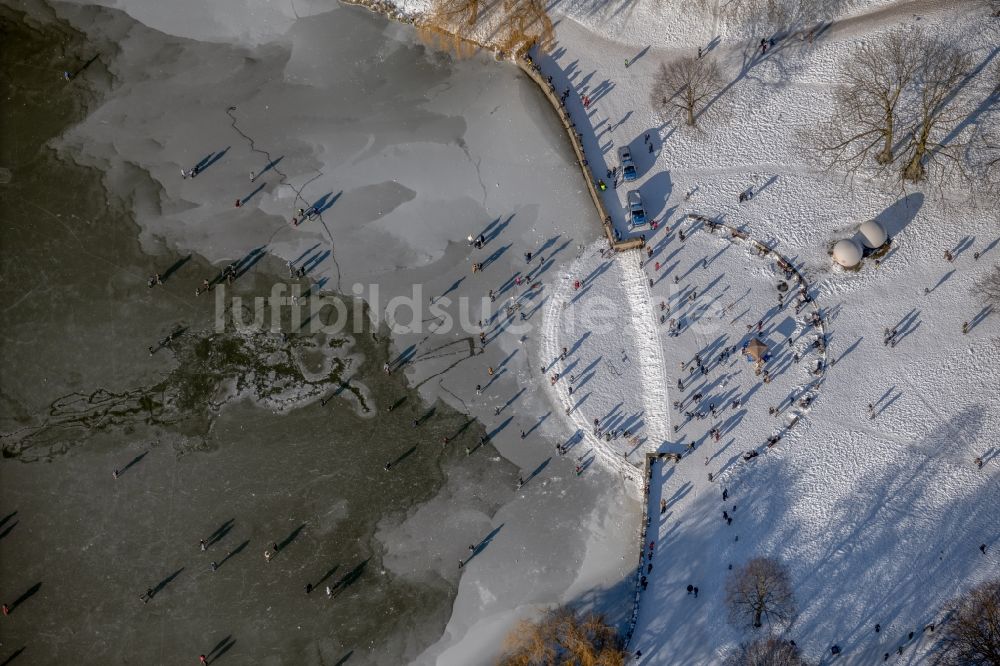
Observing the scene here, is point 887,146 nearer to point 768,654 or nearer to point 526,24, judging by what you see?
point 526,24

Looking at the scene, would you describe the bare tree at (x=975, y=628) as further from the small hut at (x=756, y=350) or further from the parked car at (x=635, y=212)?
the parked car at (x=635, y=212)

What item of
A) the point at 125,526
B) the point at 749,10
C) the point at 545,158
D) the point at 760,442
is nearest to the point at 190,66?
the point at 545,158

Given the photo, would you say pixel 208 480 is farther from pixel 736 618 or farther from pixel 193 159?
pixel 736 618

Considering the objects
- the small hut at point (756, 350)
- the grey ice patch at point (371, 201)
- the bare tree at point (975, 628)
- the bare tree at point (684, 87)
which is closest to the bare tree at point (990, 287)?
the small hut at point (756, 350)

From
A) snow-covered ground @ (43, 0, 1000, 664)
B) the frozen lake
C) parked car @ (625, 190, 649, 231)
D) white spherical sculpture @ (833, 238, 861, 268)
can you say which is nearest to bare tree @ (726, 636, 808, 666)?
snow-covered ground @ (43, 0, 1000, 664)

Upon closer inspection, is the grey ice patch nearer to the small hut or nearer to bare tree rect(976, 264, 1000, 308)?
the small hut

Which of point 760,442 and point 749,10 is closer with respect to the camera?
point 760,442
